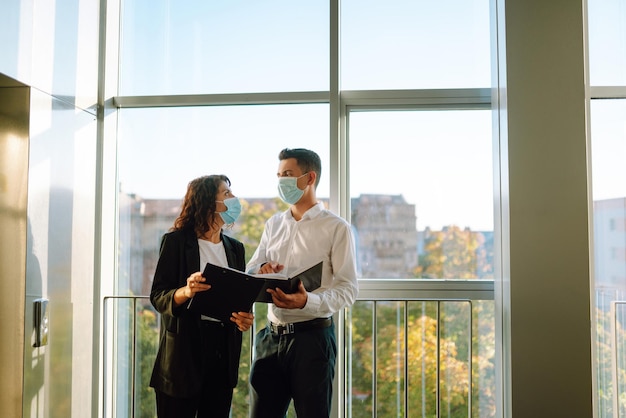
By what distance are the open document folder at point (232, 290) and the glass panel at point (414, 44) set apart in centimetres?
133

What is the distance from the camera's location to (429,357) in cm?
302

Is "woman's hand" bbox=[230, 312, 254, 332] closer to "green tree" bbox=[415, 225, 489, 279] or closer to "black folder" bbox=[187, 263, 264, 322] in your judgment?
"black folder" bbox=[187, 263, 264, 322]

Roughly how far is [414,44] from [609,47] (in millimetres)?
978

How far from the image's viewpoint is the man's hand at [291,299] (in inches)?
89.7

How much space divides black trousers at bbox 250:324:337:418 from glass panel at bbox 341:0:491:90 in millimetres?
1414

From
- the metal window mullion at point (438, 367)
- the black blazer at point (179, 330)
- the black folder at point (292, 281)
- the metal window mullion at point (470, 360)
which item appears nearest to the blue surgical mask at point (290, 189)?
the black folder at point (292, 281)

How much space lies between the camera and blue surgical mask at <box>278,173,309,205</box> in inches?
103

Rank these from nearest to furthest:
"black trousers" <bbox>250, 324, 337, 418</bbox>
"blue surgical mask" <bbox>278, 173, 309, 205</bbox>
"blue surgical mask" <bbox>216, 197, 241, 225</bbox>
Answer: "black trousers" <bbox>250, 324, 337, 418</bbox>, "blue surgical mask" <bbox>216, 197, 241, 225</bbox>, "blue surgical mask" <bbox>278, 173, 309, 205</bbox>

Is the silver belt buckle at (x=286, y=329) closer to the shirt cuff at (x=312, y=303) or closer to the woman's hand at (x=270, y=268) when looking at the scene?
the shirt cuff at (x=312, y=303)

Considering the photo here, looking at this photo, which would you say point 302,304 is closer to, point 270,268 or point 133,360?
point 270,268

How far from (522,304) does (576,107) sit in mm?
973

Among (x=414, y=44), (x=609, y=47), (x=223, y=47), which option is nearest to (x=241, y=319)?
(x=223, y=47)

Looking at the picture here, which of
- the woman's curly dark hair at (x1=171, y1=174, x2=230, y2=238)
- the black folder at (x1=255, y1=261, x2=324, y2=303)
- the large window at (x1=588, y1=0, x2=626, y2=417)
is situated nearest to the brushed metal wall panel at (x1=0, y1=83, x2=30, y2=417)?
the woman's curly dark hair at (x1=171, y1=174, x2=230, y2=238)

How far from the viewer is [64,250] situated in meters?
2.83
